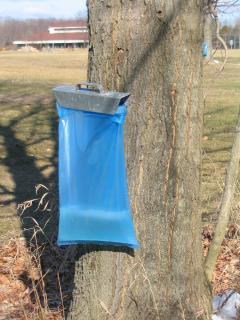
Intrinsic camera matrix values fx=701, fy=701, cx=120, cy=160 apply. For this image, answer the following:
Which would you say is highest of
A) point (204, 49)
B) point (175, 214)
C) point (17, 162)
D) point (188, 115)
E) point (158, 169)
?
point (204, 49)

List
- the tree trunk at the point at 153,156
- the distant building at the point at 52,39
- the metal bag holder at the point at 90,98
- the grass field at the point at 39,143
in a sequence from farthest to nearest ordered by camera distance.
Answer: the distant building at the point at 52,39, the grass field at the point at 39,143, the tree trunk at the point at 153,156, the metal bag holder at the point at 90,98

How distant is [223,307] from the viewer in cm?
454

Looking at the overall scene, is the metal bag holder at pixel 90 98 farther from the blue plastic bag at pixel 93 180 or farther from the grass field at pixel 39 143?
the grass field at pixel 39 143

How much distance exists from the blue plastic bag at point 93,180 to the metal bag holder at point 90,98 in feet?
0.12

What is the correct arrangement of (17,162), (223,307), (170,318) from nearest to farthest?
(170,318)
(223,307)
(17,162)

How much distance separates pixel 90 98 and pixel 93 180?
418 mm

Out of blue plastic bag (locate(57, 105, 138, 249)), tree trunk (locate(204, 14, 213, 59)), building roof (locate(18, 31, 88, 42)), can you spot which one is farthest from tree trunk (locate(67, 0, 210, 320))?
building roof (locate(18, 31, 88, 42))

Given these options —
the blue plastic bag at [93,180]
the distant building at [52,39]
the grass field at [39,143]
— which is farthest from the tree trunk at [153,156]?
the distant building at [52,39]

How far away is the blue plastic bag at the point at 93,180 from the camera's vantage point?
354cm

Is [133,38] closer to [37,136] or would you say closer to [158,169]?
[158,169]

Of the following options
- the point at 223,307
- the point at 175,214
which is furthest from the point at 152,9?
the point at 223,307

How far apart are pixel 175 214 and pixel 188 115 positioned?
1.75 feet

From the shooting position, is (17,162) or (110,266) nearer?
(110,266)

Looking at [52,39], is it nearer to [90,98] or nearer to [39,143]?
[39,143]
